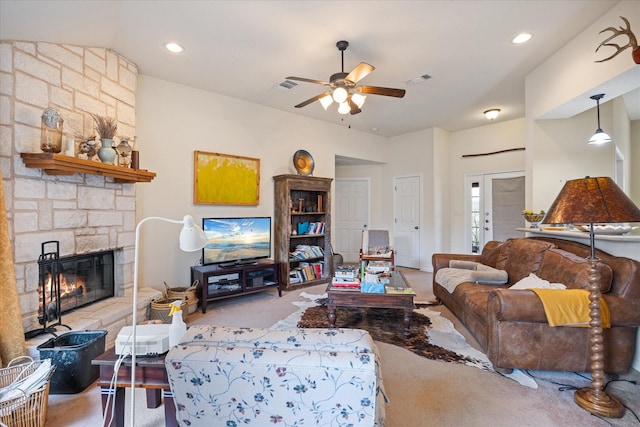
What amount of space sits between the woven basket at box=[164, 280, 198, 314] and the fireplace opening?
1.85 ft

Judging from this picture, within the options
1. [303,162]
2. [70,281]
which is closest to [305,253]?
[303,162]

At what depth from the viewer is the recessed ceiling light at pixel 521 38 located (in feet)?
9.33

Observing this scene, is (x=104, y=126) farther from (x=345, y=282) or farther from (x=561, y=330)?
(x=561, y=330)

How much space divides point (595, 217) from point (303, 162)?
12.9 feet

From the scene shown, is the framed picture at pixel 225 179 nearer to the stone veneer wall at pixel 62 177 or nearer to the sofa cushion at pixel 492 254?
the stone veneer wall at pixel 62 177

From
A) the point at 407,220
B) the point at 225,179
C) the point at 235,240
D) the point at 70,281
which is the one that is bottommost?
the point at 70,281

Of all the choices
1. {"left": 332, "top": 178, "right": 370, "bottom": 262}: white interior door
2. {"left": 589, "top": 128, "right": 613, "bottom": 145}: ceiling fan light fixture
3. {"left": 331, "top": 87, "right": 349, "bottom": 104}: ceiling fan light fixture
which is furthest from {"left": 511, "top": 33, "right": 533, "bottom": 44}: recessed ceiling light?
{"left": 332, "top": 178, "right": 370, "bottom": 262}: white interior door

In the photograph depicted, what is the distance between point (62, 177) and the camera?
257 centimetres

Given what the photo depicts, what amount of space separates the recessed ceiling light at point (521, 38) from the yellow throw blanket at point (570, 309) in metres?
2.31

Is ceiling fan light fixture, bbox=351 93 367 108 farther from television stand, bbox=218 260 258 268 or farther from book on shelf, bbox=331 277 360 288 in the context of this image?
television stand, bbox=218 260 258 268

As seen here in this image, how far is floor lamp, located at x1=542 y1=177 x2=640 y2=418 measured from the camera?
1.79 meters

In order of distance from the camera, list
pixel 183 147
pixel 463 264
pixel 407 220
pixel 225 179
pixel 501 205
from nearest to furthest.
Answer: pixel 463 264
pixel 183 147
pixel 225 179
pixel 501 205
pixel 407 220

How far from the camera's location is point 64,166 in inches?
90.0

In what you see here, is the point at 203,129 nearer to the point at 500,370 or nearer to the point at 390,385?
the point at 390,385
